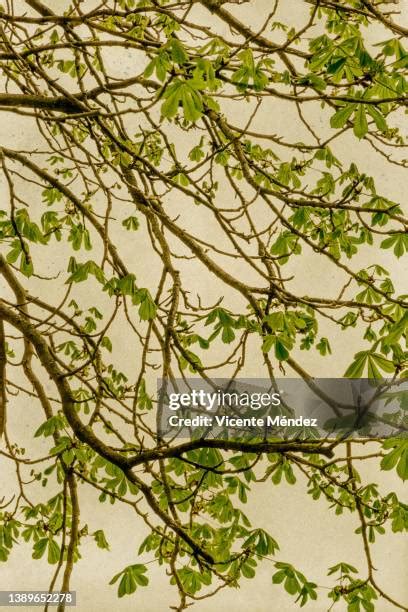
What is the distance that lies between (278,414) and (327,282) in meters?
1.69

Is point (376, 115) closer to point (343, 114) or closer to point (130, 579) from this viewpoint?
point (343, 114)

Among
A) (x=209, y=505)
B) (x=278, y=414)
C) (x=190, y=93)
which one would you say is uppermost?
(x=190, y=93)

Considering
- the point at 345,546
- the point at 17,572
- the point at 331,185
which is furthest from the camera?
Result: the point at 345,546

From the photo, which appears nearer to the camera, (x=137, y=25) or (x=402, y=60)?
(x=402, y=60)

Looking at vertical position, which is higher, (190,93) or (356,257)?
(356,257)

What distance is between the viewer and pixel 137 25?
1.53 meters

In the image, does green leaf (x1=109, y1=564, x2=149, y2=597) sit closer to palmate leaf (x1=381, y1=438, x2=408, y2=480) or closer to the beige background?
palmate leaf (x1=381, y1=438, x2=408, y2=480)

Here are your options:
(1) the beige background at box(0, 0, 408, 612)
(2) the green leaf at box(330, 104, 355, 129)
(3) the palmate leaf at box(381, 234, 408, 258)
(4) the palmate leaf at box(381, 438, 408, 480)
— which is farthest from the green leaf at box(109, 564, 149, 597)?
(1) the beige background at box(0, 0, 408, 612)

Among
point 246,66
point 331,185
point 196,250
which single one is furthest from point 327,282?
A: point 246,66

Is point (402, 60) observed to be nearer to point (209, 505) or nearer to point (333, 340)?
point (209, 505)

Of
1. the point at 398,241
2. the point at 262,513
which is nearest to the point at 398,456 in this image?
the point at 398,241

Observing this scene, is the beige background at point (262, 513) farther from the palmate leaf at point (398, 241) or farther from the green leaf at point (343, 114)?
the green leaf at point (343, 114)

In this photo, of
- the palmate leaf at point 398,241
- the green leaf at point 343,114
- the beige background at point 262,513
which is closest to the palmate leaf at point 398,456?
the palmate leaf at point 398,241

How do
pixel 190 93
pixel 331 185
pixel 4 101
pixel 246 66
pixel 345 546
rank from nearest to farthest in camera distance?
pixel 190 93, pixel 246 66, pixel 4 101, pixel 331 185, pixel 345 546
